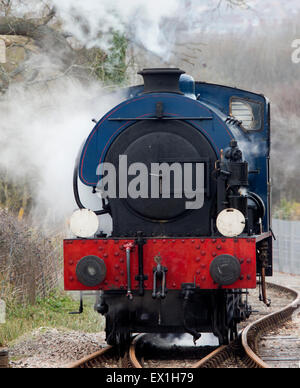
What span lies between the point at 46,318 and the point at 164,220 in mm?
2775

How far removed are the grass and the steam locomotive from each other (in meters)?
1.43

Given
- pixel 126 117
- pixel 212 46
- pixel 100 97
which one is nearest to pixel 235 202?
pixel 126 117

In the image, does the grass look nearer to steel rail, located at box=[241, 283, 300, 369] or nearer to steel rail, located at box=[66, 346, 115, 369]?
steel rail, located at box=[66, 346, 115, 369]

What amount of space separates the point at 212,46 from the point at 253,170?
33.7ft

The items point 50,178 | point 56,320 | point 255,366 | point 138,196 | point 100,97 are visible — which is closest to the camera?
point 255,366

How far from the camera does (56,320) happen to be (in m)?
8.78

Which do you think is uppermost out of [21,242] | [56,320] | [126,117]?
[126,117]

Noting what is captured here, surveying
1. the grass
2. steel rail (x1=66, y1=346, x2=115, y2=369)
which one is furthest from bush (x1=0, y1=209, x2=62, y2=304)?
steel rail (x1=66, y1=346, x2=115, y2=369)

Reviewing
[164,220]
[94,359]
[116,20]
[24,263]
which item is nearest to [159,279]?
[164,220]

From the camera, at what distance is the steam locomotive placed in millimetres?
6324

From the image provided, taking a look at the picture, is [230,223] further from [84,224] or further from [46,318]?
[46,318]

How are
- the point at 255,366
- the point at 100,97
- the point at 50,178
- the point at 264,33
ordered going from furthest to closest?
the point at 264,33, the point at 50,178, the point at 100,97, the point at 255,366

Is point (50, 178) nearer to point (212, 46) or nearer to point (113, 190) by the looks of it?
point (113, 190)

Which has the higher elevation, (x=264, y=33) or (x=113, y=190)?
(x=264, y=33)
